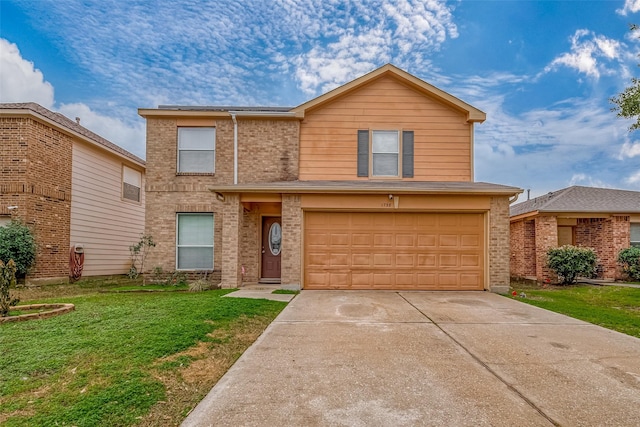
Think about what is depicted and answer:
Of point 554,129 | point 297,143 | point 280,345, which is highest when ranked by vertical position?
point 554,129

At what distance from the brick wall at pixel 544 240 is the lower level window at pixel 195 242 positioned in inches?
488

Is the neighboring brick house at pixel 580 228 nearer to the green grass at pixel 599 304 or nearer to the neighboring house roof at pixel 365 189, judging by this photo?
the green grass at pixel 599 304

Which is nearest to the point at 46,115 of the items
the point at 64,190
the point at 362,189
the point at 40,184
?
the point at 40,184

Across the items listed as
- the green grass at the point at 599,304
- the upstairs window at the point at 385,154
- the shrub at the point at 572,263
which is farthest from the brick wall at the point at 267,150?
the shrub at the point at 572,263

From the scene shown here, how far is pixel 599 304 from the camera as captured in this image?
8789mm

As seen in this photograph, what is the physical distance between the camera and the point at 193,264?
37.0 feet

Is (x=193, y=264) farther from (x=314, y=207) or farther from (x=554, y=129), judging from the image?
(x=554, y=129)

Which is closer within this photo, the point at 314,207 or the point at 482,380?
the point at 482,380

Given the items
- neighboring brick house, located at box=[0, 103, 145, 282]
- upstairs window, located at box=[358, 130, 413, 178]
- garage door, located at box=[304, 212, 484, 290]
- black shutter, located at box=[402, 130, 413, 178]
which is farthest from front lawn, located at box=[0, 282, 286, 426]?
black shutter, located at box=[402, 130, 413, 178]

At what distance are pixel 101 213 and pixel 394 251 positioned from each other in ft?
36.4

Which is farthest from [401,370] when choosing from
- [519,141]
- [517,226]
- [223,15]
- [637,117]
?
[519,141]

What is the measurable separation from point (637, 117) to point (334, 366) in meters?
11.1

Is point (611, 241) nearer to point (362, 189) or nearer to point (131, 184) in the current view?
point (362, 189)

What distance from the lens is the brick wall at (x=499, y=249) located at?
9781 mm
